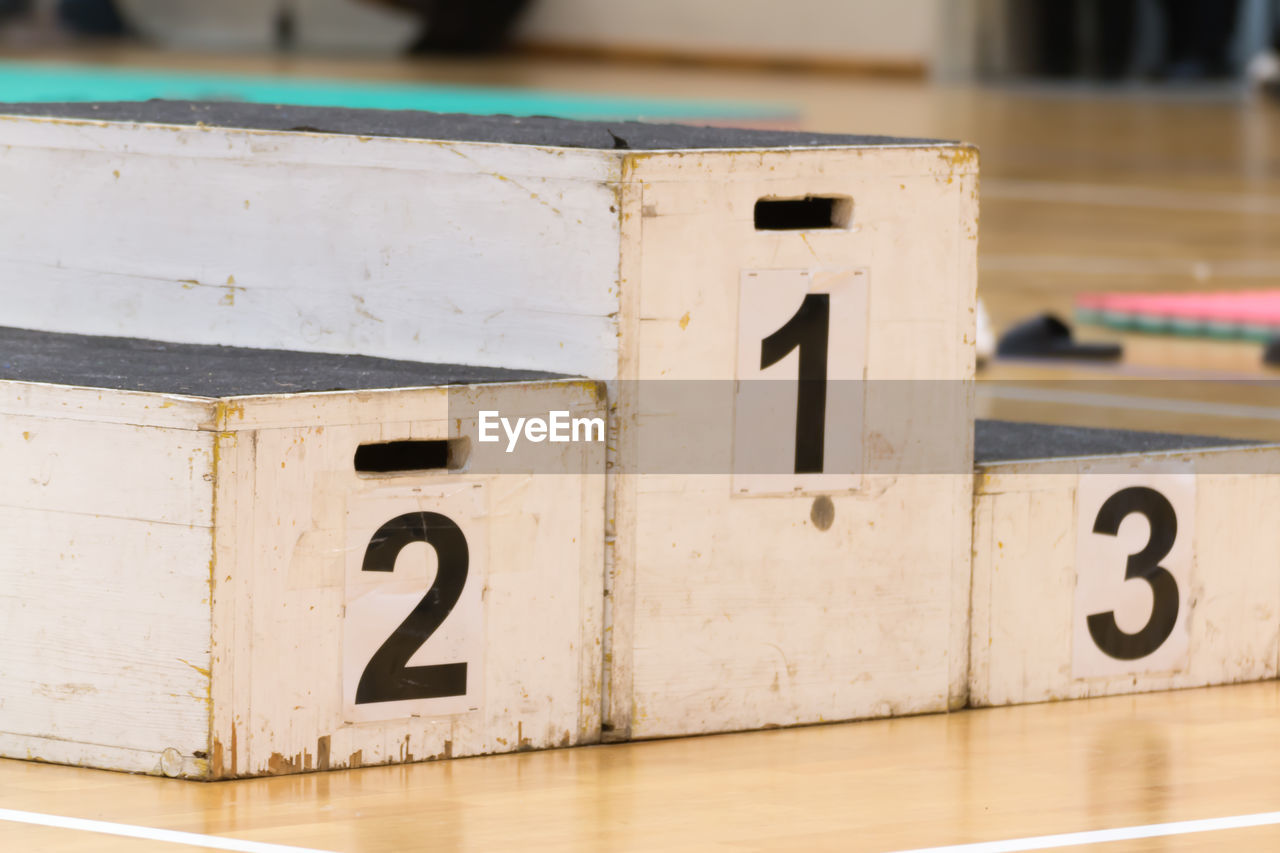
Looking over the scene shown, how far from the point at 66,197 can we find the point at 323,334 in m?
0.47

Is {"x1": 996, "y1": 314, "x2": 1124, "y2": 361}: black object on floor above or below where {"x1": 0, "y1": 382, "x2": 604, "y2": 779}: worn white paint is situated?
above

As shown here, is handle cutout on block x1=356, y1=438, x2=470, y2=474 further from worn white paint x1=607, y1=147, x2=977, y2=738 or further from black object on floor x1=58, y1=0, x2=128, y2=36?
black object on floor x1=58, y1=0, x2=128, y2=36

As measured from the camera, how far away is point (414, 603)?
2885mm

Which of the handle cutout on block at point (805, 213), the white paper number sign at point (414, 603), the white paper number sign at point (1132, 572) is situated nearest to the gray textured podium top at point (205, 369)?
the white paper number sign at point (414, 603)

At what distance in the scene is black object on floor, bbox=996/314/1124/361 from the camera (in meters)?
6.55

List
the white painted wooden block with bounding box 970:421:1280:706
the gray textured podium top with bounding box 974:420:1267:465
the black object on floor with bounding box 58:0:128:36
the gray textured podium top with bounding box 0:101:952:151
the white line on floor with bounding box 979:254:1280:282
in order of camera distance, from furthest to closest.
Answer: the black object on floor with bounding box 58:0:128:36, the white line on floor with bounding box 979:254:1280:282, the gray textured podium top with bounding box 974:420:1267:465, the white painted wooden block with bounding box 970:421:1280:706, the gray textured podium top with bounding box 0:101:952:151

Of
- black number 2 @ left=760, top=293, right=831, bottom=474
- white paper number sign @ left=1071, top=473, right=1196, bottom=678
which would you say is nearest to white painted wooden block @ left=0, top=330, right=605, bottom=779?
black number 2 @ left=760, top=293, right=831, bottom=474

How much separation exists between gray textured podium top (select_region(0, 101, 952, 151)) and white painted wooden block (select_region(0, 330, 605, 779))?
35 cm

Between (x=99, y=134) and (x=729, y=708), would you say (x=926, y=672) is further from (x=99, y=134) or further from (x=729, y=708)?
(x=99, y=134)

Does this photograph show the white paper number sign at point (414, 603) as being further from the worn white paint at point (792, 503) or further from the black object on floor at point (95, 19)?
the black object on floor at point (95, 19)

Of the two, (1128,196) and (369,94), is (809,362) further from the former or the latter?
(369,94)

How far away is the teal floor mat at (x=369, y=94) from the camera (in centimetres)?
1141

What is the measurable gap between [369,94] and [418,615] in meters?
10.1

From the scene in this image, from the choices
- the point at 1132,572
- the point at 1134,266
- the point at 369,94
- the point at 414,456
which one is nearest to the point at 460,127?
the point at 414,456
